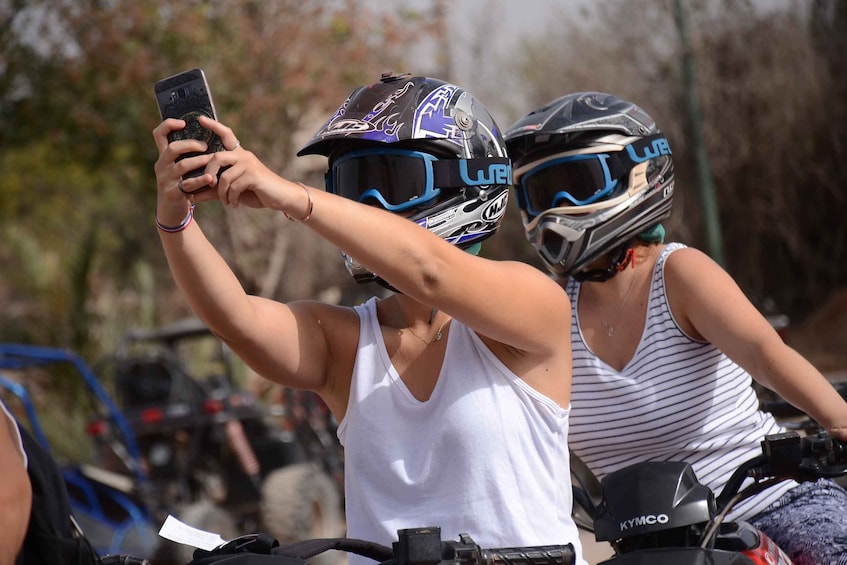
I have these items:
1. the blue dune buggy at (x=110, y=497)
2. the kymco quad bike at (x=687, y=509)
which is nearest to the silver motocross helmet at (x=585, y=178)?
the kymco quad bike at (x=687, y=509)

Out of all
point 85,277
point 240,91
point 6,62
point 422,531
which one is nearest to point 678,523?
point 422,531

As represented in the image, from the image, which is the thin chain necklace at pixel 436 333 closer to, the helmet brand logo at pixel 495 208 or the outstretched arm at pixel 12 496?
the helmet brand logo at pixel 495 208

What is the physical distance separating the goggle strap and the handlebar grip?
91 cm

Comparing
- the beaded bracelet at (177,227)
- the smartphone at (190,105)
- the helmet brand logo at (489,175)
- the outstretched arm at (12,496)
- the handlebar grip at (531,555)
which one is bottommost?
the handlebar grip at (531,555)

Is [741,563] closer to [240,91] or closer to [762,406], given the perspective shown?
[762,406]

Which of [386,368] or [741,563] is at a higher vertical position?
[386,368]

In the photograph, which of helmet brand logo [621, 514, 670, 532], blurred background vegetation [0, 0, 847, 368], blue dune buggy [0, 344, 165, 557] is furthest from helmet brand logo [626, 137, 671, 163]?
blurred background vegetation [0, 0, 847, 368]

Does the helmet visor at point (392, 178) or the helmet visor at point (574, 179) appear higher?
the helmet visor at point (392, 178)

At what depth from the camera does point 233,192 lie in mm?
2002

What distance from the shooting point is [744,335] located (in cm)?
301

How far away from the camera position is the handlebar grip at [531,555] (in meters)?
1.93

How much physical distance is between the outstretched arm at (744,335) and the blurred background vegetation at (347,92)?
10675 millimetres

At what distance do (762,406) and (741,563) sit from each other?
1.80 meters

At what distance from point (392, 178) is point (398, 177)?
14mm
